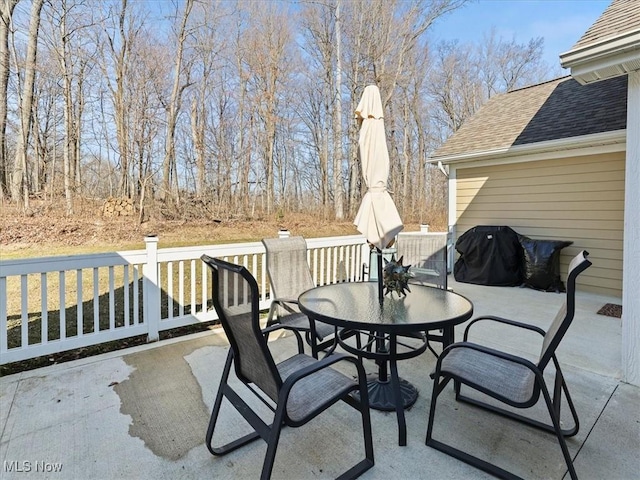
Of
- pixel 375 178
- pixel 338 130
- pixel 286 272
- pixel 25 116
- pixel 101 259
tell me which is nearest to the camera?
pixel 375 178

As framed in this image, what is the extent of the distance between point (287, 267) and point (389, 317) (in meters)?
1.64

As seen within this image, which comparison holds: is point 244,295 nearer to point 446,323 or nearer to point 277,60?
point 446,323

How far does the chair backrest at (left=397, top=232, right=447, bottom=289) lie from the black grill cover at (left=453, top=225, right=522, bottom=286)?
2459 mm

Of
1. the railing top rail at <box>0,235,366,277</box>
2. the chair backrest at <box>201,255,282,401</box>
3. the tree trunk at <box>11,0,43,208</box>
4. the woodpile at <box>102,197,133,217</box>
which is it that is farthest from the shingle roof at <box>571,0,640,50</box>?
the tree trunk at <box>11,0,43,208</box>

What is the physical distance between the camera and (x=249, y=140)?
516 inches

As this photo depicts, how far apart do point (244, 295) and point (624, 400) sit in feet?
9.38

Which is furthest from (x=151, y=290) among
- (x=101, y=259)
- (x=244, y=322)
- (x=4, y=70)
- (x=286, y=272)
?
(x=4, y=70)

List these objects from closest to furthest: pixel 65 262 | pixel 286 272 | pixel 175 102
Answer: pixel 65 262 < pixel 286 272 < pixel 175 102

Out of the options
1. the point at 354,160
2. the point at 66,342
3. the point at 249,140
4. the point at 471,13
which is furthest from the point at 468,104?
the point at 66,342

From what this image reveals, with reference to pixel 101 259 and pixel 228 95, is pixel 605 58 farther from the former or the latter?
pixel 228 95

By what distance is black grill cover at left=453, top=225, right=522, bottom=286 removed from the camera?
6082mm

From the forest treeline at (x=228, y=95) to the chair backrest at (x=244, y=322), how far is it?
29.6 ft

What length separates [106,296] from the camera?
5.53 metres

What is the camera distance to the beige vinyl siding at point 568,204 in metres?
5.39
